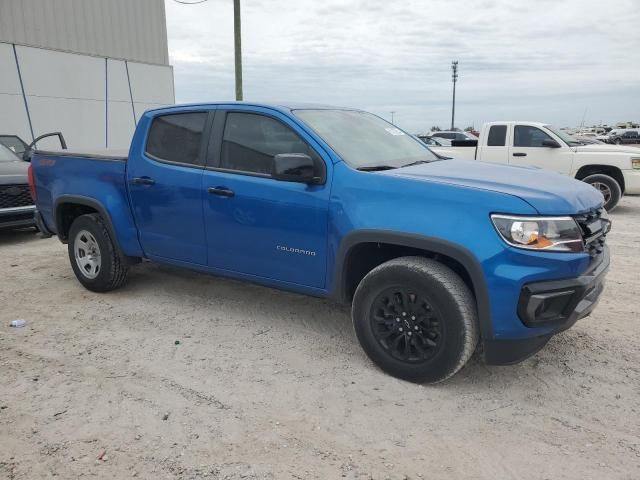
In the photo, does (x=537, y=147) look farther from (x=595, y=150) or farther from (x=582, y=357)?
(x=582, y=357)

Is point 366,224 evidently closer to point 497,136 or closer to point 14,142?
point 497,136

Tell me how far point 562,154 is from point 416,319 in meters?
8.32

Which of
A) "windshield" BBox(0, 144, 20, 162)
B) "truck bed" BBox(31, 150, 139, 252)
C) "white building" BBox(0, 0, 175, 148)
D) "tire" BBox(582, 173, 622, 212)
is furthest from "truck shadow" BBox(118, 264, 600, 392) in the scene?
"white building" BBox(0, 0, 175, 148)

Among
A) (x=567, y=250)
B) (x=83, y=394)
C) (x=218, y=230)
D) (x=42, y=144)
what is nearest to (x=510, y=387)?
(x=567, y=250)

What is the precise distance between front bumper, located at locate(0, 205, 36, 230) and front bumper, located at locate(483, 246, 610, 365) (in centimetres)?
664

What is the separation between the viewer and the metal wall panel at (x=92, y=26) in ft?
48.2

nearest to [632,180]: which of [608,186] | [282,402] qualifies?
[608,186]

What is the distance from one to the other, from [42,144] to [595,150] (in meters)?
14.6

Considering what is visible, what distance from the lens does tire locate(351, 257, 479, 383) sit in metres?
3.11

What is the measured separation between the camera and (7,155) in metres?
8.62

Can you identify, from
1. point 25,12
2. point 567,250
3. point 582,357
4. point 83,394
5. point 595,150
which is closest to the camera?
point 567,250

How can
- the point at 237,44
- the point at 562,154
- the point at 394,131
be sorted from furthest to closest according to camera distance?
the point at 237,44
the point at 562,154
the point at 394,131

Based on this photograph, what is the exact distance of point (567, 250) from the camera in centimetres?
299

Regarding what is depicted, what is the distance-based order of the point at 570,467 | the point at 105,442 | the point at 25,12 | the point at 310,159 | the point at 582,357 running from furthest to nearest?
the point at 25,12 < the point at 582,357 < the point at 310,159 < the point at 105,442 < the point at 570,467
